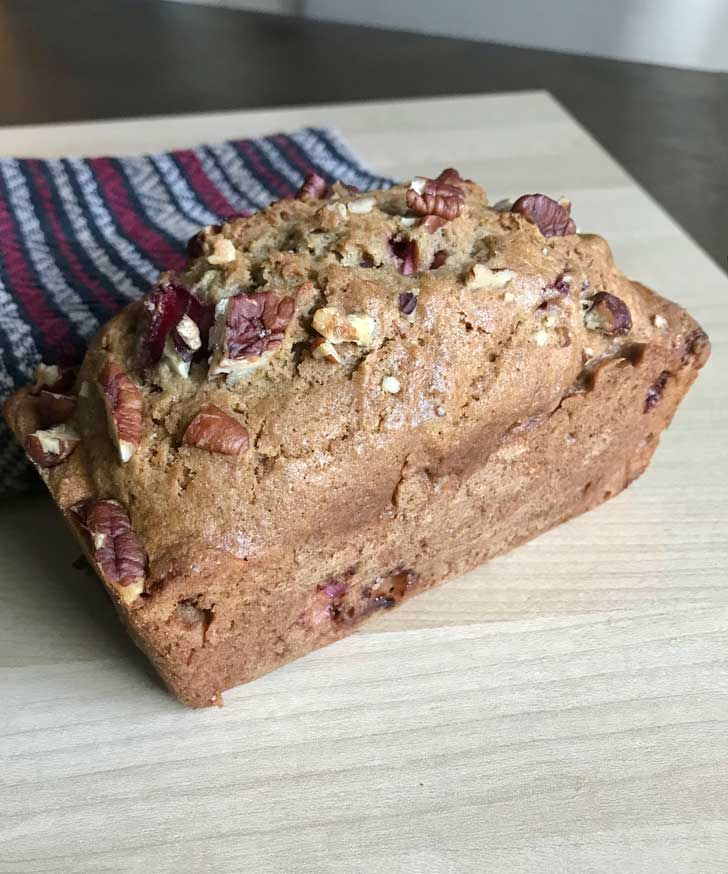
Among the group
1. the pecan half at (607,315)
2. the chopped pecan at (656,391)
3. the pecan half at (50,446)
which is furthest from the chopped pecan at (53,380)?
the chopped pecan at (656,391)

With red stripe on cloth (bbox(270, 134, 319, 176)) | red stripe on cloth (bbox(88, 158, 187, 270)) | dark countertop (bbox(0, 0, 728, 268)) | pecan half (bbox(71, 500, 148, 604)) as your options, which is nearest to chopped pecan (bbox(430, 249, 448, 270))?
pecan half (bbox(71, 500, 148, 604))

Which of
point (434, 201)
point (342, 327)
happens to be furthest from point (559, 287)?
point (342, 327)

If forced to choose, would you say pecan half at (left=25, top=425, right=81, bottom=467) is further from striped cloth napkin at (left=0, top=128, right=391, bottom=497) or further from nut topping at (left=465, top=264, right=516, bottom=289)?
nut topping at (left=465, top=264, right=516, bottom=289)

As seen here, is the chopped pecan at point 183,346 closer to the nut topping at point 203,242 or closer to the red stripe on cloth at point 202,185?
the nut topping at point 203,242

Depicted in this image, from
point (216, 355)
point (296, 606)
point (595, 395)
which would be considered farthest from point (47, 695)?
point (595, 395)

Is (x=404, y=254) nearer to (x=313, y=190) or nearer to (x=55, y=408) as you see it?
(x=313, y=190)
